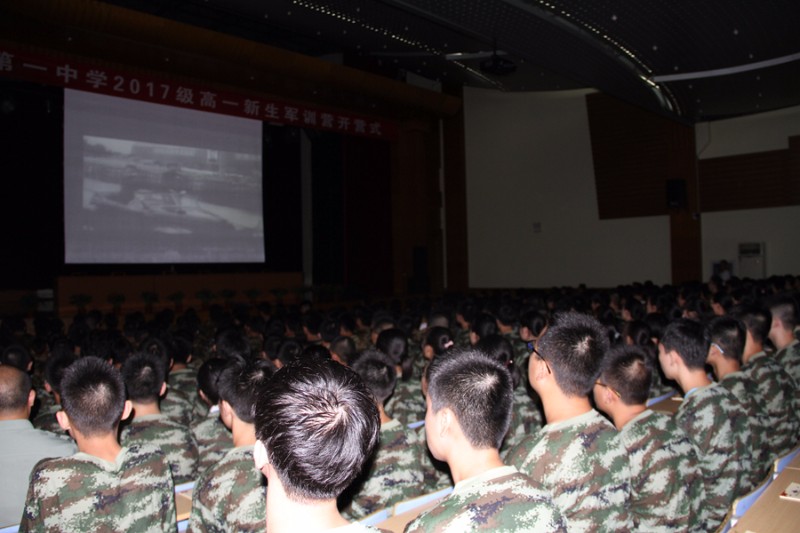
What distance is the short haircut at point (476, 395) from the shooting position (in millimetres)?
1364

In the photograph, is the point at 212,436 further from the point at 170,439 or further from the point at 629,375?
the point at 629,375

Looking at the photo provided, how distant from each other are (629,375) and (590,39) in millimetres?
6054

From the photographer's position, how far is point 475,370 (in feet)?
4.63

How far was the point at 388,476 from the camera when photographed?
2.34 meters

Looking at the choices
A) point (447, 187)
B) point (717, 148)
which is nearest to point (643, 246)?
point (717, 148)

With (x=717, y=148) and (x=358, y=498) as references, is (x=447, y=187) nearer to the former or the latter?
(x=717, y=148)

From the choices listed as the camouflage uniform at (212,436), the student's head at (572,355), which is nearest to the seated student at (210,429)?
the camouflage uniform at (212,436)

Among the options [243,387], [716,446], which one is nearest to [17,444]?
[243,387]

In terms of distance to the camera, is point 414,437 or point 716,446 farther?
point 414,437

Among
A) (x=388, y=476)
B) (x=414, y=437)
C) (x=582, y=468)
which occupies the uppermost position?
(x=582, y=468)

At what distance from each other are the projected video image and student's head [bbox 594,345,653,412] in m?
9.45

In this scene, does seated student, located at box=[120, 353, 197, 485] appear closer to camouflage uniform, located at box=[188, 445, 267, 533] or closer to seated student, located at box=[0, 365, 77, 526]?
seated student, located at box=[0, 365, 77, 526]

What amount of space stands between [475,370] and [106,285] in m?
9.91

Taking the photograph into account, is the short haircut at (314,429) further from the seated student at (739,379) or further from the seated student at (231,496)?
the seated student at (739,379)
